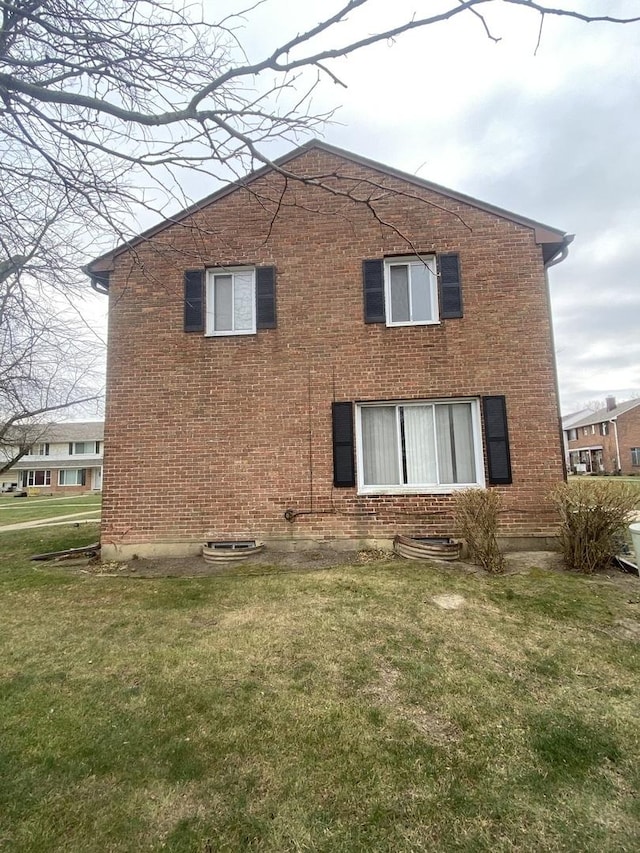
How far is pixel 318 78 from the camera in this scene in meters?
2.58

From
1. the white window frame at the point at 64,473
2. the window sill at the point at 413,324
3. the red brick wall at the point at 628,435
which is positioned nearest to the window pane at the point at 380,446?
the window sill at the point at 413,324

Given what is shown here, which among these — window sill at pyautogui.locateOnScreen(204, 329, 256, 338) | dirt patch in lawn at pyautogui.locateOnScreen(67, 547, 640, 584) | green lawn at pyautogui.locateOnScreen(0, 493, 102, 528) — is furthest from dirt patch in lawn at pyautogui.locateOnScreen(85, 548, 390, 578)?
green lawn at pyautogui.locateOnScreen(0, 493, 102, 528)

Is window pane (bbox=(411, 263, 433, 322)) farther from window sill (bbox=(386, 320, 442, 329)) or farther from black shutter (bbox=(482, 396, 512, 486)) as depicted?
black shutter (bbox=(482, 396, 512, 486))

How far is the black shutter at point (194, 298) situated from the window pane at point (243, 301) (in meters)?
0.59

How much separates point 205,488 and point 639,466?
46104 millimetres

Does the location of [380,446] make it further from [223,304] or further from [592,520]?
[223,304]

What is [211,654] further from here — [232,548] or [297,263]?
[297,263]

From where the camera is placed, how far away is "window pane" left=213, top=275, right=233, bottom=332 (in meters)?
8.12

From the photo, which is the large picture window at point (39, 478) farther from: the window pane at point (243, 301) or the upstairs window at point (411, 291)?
the upstairs window at point (411, 291)

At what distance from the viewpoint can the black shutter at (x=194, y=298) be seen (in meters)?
7.95

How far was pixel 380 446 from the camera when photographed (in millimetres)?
7684

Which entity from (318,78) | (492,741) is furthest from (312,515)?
(318,78)

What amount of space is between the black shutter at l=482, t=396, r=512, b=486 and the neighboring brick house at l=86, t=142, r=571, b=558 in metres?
0.02

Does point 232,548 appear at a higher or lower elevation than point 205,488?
lower
